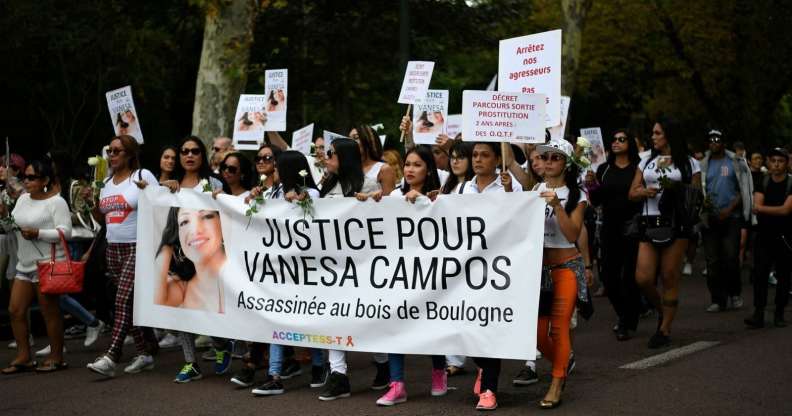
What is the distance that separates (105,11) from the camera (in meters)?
27.1

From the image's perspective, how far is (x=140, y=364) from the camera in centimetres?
1010

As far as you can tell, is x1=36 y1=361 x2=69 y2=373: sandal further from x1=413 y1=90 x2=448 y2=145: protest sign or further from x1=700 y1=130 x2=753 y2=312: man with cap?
x1=700 y1=130 x2=753 y2=312: man with cap

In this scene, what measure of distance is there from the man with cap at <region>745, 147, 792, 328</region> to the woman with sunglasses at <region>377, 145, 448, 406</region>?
15.0 ft

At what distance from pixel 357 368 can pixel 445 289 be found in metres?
2.16

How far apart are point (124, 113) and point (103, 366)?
321 centimetres

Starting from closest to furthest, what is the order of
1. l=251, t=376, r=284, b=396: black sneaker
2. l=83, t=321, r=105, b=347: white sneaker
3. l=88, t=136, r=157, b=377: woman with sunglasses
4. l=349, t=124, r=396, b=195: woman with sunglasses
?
l=251, t=376, r=284, b=396: black sneaker, l=349, t=124, r=396, b=195: woman with sunglasses, l=88, t=136, r=157, b=377: woman with sunglasses, l=83, t=321, r=105, b=347: white sneaker

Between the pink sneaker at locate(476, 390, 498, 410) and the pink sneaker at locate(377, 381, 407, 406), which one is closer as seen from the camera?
the pink sneaker at locate(476, 390, 498, 410)

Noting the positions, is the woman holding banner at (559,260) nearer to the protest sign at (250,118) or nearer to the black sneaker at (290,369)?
the black sneaker at (290,369)

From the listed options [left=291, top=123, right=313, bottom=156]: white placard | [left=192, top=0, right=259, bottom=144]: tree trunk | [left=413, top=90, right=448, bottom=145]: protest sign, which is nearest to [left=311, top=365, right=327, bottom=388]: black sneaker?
[left=413, top=90, right=448, bottom=145]: protest sign

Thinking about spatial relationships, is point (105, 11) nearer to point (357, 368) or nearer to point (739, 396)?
point (357, 368)

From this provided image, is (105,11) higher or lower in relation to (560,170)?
higher

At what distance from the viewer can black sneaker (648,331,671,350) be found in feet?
35.8

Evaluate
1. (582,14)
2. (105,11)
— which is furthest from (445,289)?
(105,11)

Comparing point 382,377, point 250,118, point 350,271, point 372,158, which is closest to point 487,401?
point 382,377
